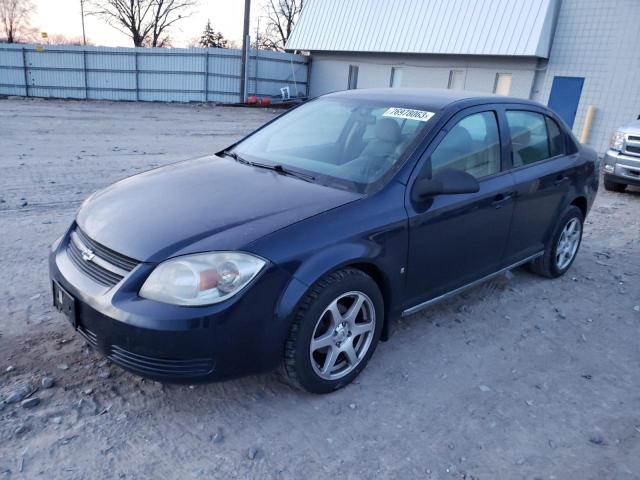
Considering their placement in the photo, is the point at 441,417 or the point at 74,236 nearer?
the point at 441,417

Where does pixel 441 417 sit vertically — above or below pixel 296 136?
below

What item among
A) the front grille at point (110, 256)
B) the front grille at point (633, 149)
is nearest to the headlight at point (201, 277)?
the front grille at point (110, 256)

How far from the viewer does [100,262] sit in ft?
9.42

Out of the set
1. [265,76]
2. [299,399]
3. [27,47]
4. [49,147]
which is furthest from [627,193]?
[27,47]

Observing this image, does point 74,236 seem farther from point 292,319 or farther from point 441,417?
point 441,417

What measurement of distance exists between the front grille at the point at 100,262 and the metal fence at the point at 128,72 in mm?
23373

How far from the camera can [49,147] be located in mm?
10750

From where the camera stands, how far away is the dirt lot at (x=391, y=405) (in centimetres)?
263

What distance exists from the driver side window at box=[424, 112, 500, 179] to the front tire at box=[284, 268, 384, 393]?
0.96m

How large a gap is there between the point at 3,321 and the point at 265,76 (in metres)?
23.7

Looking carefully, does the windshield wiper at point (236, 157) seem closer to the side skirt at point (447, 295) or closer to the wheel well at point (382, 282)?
the wheel well at point (382, 282)

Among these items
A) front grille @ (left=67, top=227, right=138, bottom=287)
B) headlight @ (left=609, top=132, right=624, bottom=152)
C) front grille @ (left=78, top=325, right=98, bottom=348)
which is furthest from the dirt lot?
headlight @ (left=609, top=132, right=624, bottom=152)

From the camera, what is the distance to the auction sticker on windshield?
366cm

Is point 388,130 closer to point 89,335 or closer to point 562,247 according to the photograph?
point 89,335
